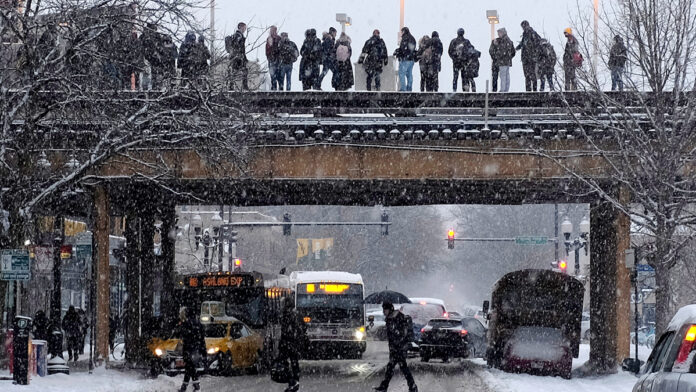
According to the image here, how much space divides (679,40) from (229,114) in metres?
10.1

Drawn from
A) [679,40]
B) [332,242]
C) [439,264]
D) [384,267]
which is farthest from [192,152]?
[439,264]

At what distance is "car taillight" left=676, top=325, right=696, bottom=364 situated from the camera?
948 centimetres

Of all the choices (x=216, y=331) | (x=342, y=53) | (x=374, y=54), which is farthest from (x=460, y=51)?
(x=216, y=331)

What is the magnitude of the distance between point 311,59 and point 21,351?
38.1 feet

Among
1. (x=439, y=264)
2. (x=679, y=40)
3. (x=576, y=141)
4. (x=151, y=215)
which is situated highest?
(x=679, y=40)

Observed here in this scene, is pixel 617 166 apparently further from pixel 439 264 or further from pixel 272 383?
pixel 439 264

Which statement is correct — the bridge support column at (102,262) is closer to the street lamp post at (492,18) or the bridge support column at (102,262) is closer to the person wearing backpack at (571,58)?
the person wearing backpack at (571,58)

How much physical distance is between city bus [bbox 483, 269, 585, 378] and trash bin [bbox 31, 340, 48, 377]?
12.2 metres

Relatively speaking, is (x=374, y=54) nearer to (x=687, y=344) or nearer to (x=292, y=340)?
(x=292, y=340)

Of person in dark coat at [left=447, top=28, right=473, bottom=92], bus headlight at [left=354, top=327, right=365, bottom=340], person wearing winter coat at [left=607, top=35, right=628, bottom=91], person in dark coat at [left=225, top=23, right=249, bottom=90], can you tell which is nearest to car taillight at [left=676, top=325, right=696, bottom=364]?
person wearing winter coat at [left=607, top=35, right=628, bottom=91]

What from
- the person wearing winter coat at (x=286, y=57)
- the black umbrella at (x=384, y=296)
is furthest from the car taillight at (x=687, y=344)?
the black umbrella at (x=384, y=296)

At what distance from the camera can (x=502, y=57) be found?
1199 inches

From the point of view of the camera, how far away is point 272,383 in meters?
26.6

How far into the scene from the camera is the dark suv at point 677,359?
30.5 ft
